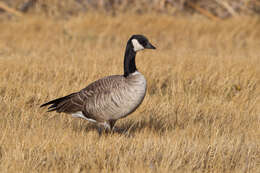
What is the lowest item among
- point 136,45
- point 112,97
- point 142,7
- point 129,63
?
point 112,97

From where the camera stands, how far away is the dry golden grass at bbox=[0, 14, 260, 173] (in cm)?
466

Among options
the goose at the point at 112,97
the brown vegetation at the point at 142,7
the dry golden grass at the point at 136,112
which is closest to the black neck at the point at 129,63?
the goose at the point at 112,97

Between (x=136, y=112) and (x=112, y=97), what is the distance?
5.16 ft

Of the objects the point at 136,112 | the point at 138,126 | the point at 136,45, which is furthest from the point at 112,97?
the point at 136,112

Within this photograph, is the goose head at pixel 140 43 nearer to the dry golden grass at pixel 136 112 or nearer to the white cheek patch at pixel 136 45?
the white cheek patch at pixel 136 45

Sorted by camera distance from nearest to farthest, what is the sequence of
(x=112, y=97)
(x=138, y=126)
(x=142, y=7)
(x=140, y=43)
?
(x=112, y=97), (x=140, y=43), (x=138, y=126), (x=142, y=7)

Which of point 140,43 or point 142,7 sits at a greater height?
point 142,7

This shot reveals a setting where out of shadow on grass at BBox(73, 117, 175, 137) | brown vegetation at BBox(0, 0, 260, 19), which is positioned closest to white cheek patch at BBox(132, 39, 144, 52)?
shadow on grass at BBox(73, 117, 175, 137)

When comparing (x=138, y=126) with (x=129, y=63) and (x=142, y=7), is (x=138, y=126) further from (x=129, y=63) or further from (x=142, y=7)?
(x=142, y=7)

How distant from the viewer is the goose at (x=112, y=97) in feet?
16.8

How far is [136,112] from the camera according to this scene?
669cm

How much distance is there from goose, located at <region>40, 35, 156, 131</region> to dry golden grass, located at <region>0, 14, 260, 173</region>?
26cm

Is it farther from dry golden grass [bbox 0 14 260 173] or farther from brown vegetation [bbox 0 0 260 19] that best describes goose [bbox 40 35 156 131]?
brown vegetation [bbox 0 0 260 19]

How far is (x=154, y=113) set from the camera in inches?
257
